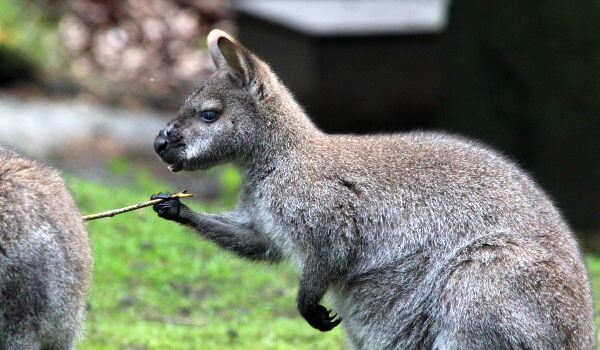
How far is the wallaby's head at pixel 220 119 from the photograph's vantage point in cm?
592

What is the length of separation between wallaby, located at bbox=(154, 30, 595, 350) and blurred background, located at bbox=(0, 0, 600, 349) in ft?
1.54

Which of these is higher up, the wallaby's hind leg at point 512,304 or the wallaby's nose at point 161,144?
the wallaby's nose at point 161,144

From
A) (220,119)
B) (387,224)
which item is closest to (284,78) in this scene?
(220,119)

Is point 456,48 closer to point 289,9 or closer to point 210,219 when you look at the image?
point 289,9

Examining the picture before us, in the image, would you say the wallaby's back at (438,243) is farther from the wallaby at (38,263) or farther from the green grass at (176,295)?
the wallaby at (38,263)

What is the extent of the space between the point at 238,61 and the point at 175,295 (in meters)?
3.16

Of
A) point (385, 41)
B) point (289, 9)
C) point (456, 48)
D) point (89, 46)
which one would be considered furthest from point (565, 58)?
point (89, 46)

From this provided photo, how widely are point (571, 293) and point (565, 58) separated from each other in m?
6.87

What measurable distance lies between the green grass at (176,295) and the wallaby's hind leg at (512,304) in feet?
3.95

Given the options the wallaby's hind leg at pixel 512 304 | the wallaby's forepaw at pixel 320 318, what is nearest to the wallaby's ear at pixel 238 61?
the wallaby's forepaw at pixel 320 318

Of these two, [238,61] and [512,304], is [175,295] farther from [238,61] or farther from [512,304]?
[512,304]

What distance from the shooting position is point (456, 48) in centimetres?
1278

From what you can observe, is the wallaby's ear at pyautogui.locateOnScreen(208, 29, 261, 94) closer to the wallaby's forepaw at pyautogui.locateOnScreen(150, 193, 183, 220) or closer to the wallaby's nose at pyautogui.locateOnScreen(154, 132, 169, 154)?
the wallaby's nose at pyautogui.locateOnScreen(154, 132, 169, 154)

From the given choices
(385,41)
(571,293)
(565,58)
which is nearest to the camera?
(571,293)
